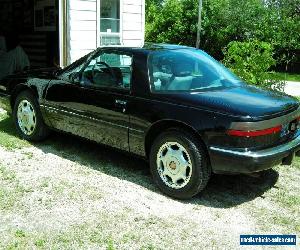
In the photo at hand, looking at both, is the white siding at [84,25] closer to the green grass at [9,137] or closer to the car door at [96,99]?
the green grass at [9,137]

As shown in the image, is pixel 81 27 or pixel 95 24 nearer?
pixel 81 27

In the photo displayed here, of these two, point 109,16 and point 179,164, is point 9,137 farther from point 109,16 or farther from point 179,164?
point 109,16

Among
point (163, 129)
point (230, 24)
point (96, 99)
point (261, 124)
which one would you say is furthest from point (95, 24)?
point (230, 24)

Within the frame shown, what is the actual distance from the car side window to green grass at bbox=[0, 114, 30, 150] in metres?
1.50

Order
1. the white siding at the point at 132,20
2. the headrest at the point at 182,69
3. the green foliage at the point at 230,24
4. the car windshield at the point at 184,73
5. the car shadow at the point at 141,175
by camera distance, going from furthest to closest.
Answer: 1. the green foliage at the point at 230,24
2. the white siding at the point at 132,20
3. the headrest at the point at 182,69
4. the car windshield at the point at 184,73
5. the car shadow at the point at 141,175

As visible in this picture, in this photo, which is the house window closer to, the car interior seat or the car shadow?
the car shadow

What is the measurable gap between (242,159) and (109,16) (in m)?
7.11

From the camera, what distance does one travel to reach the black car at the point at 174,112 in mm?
4207

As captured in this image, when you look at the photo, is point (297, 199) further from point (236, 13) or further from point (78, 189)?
point (236, 13)

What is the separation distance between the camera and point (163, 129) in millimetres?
4691

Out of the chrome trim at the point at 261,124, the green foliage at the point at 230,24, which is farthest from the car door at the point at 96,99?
the green foliage at the point at 230,24

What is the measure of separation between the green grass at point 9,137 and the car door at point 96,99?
0.69 m

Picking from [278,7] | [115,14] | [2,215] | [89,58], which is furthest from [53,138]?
[278,7]

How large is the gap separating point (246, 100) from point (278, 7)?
22.5 meters
